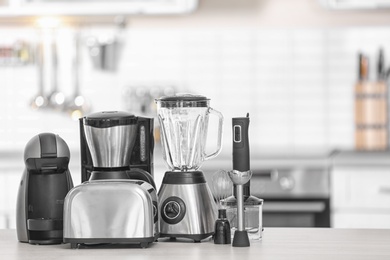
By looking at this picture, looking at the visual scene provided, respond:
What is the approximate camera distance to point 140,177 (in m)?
2.13

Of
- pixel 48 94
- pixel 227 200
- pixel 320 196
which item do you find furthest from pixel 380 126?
pixel 227 200

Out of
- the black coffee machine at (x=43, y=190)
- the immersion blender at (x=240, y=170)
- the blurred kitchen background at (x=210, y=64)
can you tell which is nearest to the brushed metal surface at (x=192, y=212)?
the immersion blender at (x=240, y=170)

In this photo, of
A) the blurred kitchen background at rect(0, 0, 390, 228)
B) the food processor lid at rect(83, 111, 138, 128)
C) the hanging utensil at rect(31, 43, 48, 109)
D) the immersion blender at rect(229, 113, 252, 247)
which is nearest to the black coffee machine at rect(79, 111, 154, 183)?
the food processor lid at rect(83, 111, 138, 128)

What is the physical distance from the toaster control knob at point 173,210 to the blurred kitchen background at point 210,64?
7.26 feet

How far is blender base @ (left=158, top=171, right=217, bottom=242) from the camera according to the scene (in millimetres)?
2057

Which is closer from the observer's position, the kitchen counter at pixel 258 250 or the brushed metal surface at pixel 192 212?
the kitchen counter at pixel 258 250

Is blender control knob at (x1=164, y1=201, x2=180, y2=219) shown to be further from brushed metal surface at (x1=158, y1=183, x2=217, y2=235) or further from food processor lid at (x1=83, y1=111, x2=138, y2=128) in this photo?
food processor lid at (x1=83, y1=111, x2=138, y2=128)

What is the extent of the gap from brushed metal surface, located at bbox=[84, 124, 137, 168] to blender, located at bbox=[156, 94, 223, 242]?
4.2 inches

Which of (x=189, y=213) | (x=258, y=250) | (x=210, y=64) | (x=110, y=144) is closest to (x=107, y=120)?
(x=110, y=144)

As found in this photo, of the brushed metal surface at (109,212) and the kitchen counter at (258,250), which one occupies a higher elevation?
the brushed metal surface at (109,212)

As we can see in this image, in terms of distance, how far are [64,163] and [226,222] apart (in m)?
0.43

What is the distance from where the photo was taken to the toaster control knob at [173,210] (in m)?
2.06

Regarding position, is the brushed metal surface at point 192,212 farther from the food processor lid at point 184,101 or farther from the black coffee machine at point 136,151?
the food processor lid at point 184,101

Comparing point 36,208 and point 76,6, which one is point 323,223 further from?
point 36,208
